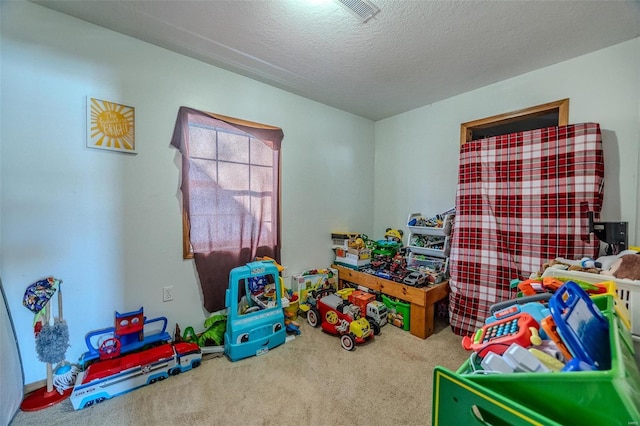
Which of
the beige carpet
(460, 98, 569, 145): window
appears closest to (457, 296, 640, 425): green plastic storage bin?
the beige carpet

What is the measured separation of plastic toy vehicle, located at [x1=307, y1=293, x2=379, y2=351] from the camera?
2.11m

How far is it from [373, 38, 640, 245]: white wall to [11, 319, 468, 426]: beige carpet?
1.72 m

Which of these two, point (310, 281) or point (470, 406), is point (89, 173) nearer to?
point (310, 281)

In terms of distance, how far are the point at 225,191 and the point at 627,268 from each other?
8.80 ft

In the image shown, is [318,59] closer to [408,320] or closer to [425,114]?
[425,114]

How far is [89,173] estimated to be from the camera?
68.7 inches

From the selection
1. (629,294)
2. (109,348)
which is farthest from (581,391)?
(109,348)

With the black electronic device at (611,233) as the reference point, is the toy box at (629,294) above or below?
below

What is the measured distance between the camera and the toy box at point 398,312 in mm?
2418

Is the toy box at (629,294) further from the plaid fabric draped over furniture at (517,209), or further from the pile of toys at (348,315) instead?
the pile of toys at (348,315)

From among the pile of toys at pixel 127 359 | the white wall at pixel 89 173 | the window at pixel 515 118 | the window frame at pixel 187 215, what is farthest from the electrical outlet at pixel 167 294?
the window at pixel 515 118

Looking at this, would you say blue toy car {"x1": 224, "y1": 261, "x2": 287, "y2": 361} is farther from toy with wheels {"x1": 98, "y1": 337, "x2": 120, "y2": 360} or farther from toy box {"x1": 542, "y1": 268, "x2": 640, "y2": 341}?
toy box {"x1": 542, "y1": 268, "x2": 640, "y2": 341}

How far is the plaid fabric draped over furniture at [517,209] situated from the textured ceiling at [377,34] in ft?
A: 2.14

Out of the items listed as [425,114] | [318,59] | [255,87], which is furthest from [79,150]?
[425,114]
